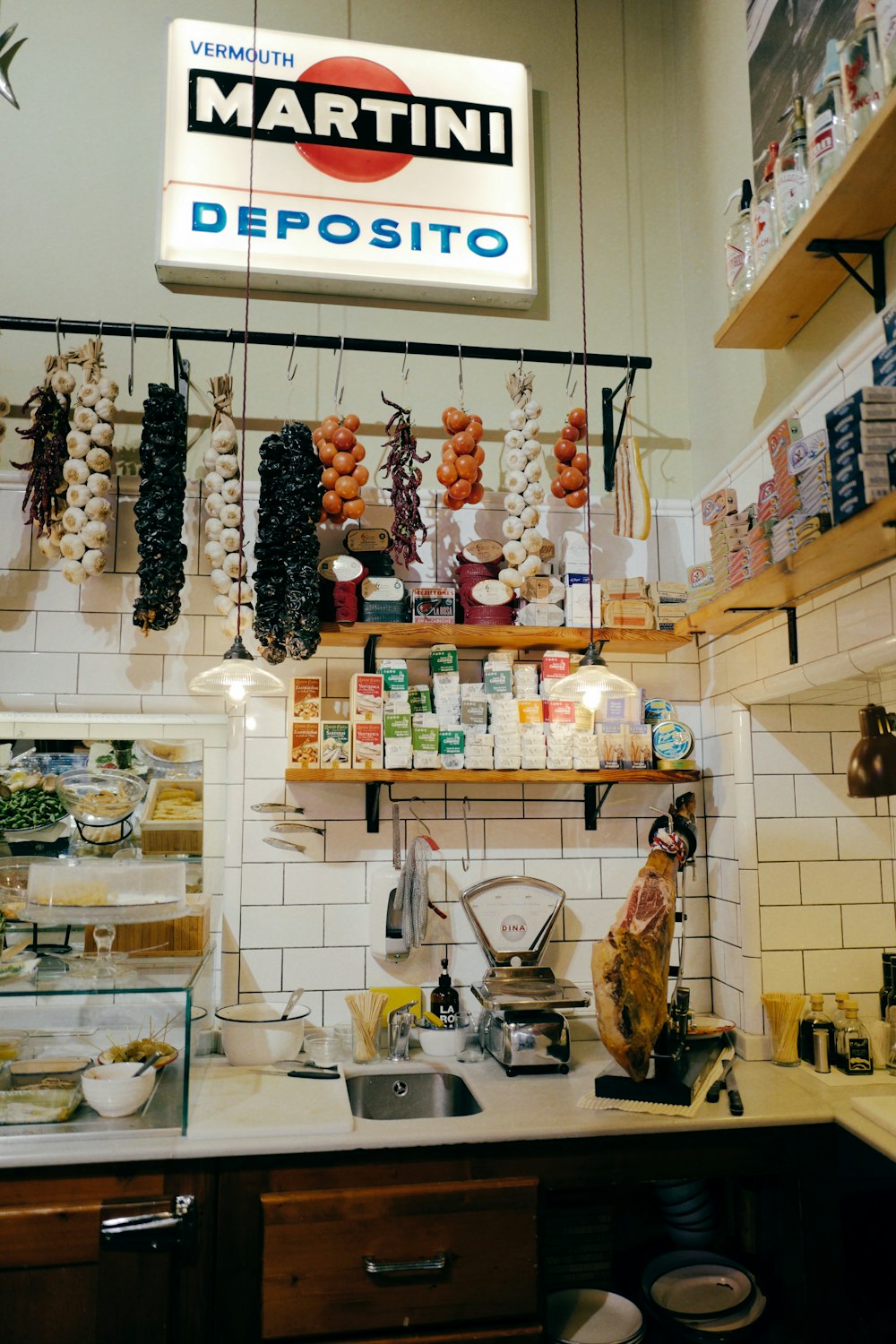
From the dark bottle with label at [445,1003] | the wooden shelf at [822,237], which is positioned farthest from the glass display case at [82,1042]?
the wooden shelf at [822,237]

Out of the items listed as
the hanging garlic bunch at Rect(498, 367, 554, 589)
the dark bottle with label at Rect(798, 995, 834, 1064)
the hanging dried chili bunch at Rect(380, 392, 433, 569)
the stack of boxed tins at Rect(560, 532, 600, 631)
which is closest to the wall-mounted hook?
the hanging dried chili bunch at Rect(380, 392, 433, 569)

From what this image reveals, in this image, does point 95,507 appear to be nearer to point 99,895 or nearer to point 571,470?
point 99,895

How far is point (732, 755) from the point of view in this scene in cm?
337

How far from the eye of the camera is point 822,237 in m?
2.49

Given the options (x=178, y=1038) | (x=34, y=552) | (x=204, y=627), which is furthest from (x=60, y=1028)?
(x=34, y=552)

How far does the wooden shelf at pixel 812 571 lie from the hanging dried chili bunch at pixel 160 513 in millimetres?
1675

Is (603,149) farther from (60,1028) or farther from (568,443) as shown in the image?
(60,1028)

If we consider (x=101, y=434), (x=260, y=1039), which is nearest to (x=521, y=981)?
(x=260, y=1039)

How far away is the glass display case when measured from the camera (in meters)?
2.46

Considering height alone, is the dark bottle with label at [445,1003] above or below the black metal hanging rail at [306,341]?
below

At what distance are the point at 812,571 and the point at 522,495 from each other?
3.70 ft

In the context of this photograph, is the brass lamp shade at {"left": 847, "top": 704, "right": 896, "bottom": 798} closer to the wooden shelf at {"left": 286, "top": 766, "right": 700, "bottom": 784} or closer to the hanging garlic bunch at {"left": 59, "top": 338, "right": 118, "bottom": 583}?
the wooden shelf at {"left": 286, "top": 766, "right": 700, "bottom": 784}

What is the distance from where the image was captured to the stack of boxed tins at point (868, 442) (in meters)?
2.14

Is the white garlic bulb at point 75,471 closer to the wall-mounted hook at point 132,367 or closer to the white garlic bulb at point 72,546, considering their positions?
the white garlic bulb at point 72,546
